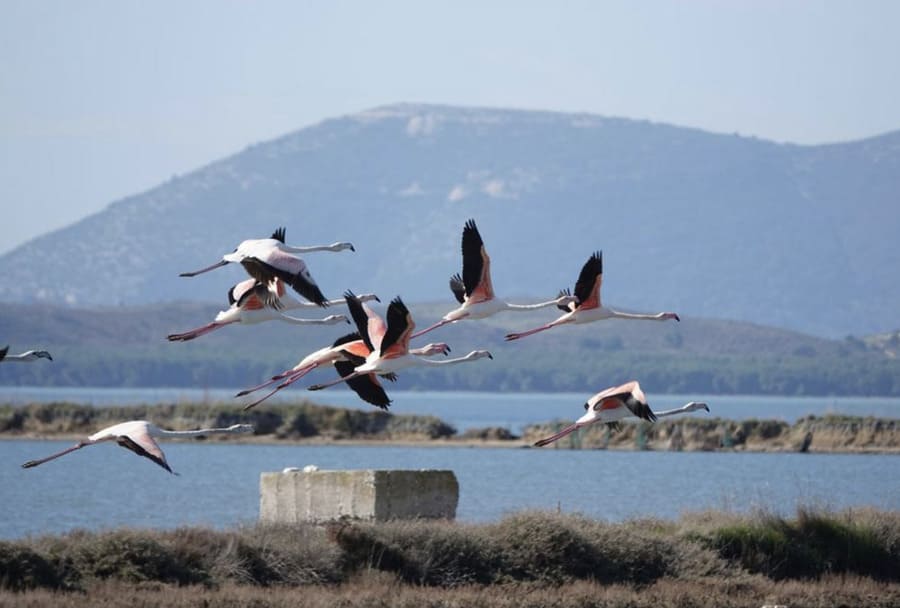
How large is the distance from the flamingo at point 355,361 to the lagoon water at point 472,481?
11.6 ft

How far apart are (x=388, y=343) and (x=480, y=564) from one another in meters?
3.17

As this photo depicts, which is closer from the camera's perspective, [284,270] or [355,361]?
[284,270]

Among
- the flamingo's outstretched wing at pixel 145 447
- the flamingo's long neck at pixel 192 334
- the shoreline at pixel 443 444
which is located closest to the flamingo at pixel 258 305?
the flamingo's long neck at pixel 192 334

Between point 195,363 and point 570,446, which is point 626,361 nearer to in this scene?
point 195,363

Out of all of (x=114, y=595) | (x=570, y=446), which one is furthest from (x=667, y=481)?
(x=114, y=595)

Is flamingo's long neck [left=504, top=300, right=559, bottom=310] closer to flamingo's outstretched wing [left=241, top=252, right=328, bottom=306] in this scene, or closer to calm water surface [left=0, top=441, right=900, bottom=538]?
flamingo's outstretched wing [left=241, top=252, right=328, bottom=306]

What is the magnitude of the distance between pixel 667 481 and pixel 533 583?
23233 millimetres

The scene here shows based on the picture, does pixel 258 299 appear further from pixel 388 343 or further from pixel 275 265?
→ pixel 388 343

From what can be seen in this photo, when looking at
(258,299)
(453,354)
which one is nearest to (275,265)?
(258,299)

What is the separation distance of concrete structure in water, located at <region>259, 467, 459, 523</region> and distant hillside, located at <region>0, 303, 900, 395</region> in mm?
119233

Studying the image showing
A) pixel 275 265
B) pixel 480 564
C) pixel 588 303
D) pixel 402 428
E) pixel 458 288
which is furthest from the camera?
pixel 402 428

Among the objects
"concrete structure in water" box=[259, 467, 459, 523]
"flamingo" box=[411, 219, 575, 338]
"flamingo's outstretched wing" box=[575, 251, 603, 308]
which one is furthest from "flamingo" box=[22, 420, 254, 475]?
"flamingo's outstretched wing" box=[575, 251, 603, 308]

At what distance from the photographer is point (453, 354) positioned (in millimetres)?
167250

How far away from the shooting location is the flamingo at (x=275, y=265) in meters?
18.1
